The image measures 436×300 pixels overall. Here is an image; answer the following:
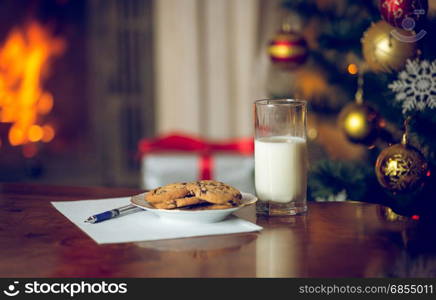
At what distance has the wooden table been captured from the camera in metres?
0.69

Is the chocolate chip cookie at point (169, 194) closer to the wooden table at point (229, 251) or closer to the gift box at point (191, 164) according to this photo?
the wooden table at point (229, 251)

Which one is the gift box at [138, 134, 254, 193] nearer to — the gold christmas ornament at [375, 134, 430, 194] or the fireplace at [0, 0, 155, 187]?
the gold christmas ornament at [375, 134, 430, 194]

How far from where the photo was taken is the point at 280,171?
0.95 m

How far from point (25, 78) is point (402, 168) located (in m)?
2.61

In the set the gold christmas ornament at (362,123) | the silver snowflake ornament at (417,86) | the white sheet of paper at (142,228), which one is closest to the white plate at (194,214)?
the white sheet of paper at (142,228)

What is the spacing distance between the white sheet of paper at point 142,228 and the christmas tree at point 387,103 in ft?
0.97

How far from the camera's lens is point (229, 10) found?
2.82 m

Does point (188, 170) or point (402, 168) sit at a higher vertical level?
point (402, 168)

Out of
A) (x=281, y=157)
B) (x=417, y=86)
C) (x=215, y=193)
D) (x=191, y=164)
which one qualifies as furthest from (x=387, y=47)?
(x=191, y=164)

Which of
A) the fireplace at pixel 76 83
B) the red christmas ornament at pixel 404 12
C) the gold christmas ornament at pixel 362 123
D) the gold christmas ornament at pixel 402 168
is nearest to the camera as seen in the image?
the gold christmas ornament at pixel 402 168

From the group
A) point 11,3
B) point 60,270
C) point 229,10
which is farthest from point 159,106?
point 60,270

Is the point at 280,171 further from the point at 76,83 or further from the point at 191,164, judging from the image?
the point at 76,83

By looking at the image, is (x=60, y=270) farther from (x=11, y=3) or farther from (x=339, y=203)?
(x=11, y=3)

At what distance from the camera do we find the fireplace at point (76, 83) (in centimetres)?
327
